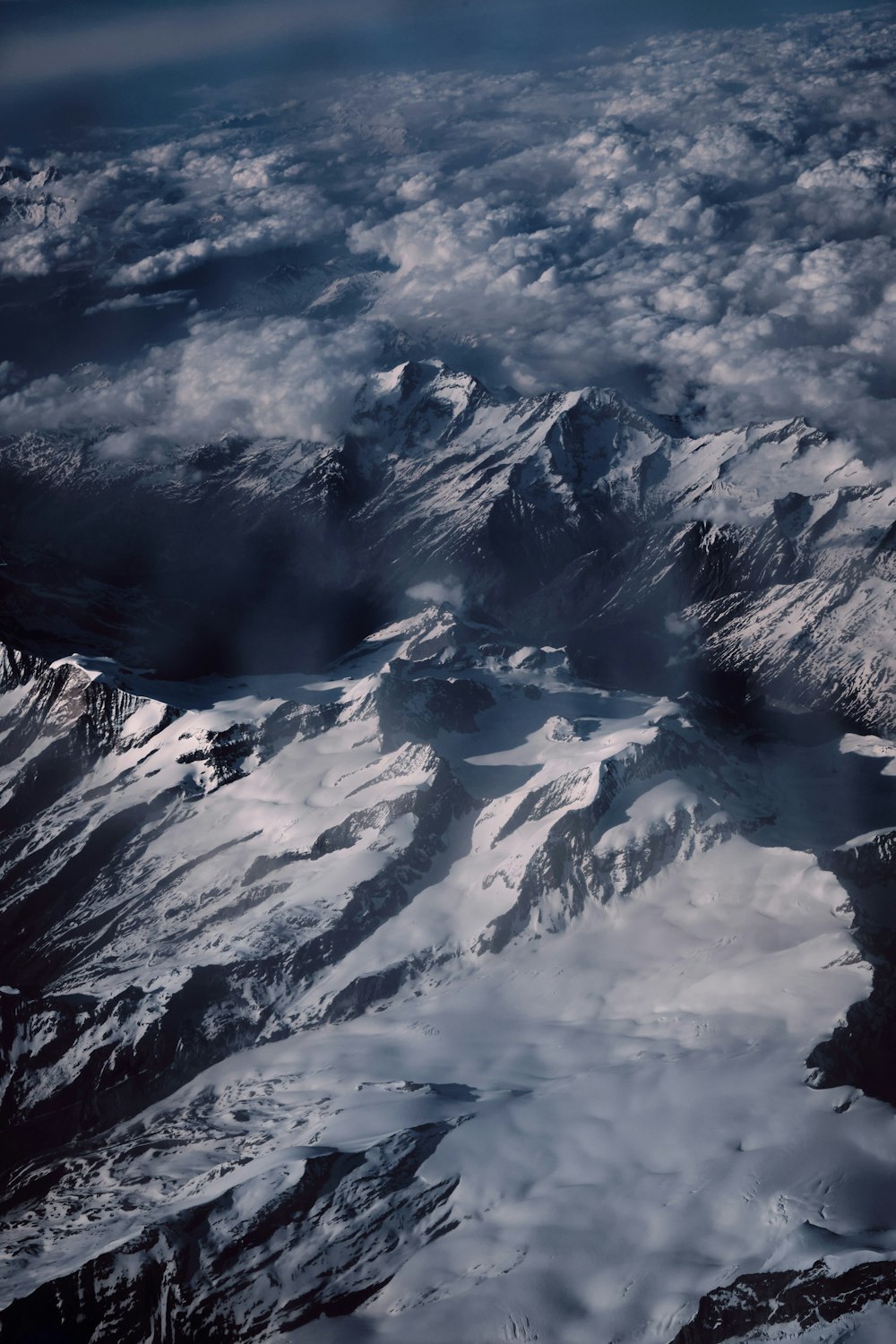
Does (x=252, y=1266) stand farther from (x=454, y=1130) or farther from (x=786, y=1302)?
(x=786, y=1302)

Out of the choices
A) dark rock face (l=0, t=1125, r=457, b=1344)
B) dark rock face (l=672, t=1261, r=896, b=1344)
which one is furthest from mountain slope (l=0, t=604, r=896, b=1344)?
dark rock face (l=672, t=1261, r=896, b=1344)

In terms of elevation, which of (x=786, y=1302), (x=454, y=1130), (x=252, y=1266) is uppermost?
(x=786, y=1302)

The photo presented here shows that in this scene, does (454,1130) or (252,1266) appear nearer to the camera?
(252,1266)

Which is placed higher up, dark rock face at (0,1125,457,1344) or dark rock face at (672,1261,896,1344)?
dark rock face at (672,1261,896,1344)

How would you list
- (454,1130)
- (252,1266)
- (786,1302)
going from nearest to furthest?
(786,1302)
(252,1266)
(454,1130)

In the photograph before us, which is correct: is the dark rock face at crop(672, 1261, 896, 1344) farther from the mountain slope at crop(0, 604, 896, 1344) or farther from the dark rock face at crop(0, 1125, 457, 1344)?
the dark rock face at crop(0, 1125, 457, 1344)

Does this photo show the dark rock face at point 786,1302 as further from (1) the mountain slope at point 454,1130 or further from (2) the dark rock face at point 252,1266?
(2) the dark rock face at point 252,1266

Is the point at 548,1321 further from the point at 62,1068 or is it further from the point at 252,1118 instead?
the point at 62,1068

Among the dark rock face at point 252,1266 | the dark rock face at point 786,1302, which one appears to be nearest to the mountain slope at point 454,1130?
the dark rock face at point 252,1266

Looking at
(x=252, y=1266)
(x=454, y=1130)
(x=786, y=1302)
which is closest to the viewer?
(x=786, y=1302)

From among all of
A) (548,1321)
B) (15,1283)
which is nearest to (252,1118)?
(15,1283)

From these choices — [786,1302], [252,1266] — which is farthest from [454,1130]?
[786,1302]

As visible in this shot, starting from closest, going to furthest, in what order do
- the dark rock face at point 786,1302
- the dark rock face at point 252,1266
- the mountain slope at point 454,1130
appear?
the dark rock face at point 786,1302, the mountain slope at point 454,1130, the dark rock face at point 252,1266

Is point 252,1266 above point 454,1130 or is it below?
above
